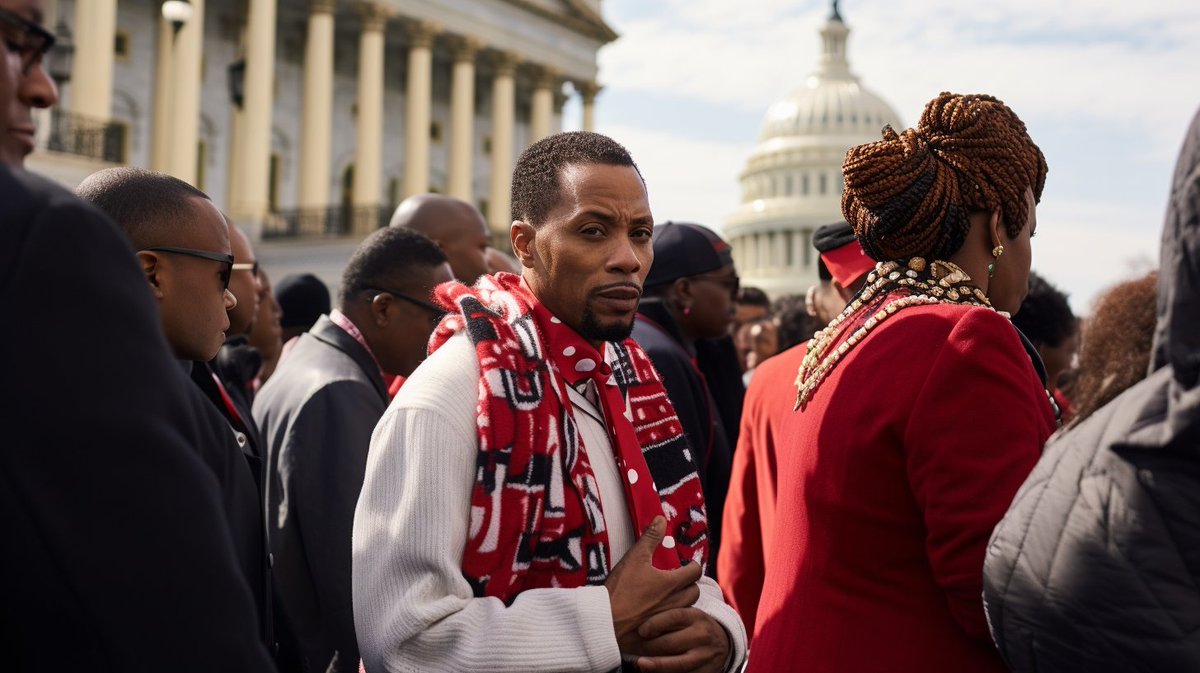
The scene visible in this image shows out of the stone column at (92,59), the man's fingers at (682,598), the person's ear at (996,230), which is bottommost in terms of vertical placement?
the man's fingers at (682,598)

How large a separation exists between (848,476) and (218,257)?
5.83ft

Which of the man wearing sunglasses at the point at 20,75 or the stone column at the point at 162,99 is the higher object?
the stone column at the point at 162,99

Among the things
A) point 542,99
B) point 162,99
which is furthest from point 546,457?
point 542,99

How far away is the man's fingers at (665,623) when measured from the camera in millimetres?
2789

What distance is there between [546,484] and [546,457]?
0.06 metres

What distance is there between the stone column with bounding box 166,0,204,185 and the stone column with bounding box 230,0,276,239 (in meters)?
1.83

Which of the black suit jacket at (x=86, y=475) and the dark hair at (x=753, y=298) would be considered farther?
the dark hair at (x=753, y=298)

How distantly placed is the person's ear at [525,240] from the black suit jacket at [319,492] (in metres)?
1.52

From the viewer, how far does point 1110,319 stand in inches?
93.1

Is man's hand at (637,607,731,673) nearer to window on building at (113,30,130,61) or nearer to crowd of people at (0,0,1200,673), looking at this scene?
crowd of people at (0,0,1200,673)

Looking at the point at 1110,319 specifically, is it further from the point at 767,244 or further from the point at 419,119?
the point at 767,244

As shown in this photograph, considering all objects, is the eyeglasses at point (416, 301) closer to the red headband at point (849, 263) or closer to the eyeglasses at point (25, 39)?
the red headband at point (849, 263)

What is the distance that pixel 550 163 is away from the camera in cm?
319

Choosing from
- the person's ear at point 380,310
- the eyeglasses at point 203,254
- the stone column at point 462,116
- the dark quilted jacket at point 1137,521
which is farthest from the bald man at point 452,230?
the stone column at point 462,116
